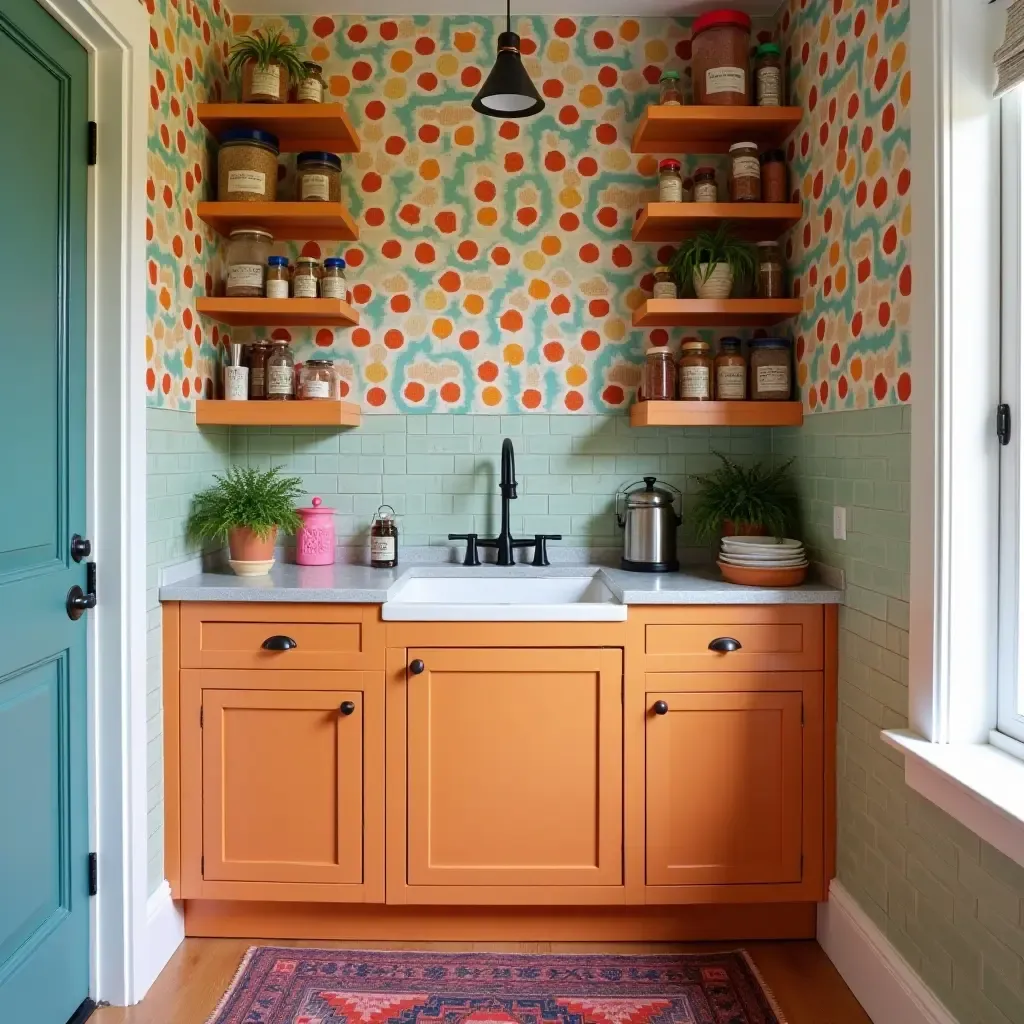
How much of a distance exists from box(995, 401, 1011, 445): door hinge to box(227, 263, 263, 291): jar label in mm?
2148

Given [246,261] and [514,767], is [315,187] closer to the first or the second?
[246,261]

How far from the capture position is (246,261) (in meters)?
2.85

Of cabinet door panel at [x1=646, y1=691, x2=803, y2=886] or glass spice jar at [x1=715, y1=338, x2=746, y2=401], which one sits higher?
glass spice jar at [x1=715, y1=338, x2=746, y2=401]

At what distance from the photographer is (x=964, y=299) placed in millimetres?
1831

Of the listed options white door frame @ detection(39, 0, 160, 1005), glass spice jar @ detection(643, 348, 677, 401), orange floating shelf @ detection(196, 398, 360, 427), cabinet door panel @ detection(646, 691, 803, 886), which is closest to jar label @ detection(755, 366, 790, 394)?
glass spice jar @ detection(643, 348, 677, 401)

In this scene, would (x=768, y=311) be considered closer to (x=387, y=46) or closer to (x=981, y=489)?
(x=981, y=489)

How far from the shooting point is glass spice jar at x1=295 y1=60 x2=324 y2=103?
2779mm

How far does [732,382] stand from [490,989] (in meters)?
1.90

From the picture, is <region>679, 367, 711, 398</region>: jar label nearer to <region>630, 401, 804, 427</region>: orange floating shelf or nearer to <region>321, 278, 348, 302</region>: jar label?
<region>630, 401, 804, 427</region>: orange floating shelf

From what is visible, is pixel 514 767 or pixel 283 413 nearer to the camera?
pixel 514 767

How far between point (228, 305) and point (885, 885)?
244cm

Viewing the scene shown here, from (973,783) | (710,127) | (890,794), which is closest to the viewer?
(973,783)

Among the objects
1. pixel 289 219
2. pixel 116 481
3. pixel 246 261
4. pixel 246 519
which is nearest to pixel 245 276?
pixel 246 261

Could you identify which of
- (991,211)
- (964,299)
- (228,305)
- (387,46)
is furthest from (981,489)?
(387,46)
